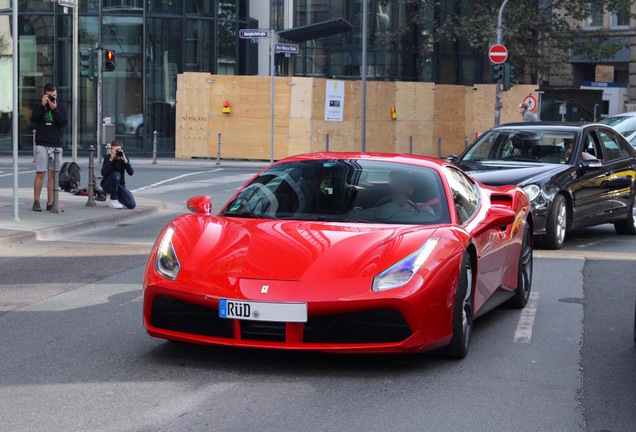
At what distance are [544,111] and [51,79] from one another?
724 inches

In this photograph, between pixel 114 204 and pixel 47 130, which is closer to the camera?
pixel 47 130

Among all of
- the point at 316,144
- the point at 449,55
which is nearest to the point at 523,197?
the point at 316,144

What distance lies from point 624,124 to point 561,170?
35.5 feet

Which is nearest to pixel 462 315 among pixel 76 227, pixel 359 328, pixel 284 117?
pixel 359 328

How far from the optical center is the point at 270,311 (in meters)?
6.12

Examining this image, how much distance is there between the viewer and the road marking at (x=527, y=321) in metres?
7.70

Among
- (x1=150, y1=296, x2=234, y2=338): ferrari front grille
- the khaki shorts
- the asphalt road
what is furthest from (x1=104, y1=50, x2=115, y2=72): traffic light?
(x1=150, y1=296, x2=234, y2=338): ferrari front grille

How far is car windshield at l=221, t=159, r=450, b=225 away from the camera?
7.20 m

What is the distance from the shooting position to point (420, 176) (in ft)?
24.8

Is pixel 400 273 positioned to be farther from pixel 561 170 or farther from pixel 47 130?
pixel 47 130

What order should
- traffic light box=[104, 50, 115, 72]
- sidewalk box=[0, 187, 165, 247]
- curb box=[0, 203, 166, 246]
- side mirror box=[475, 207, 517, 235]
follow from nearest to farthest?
side mirror box=[475, 207, 517, 235] → curb box=[0, 203, 166, 246] → sidewalk box=[0, 187, 165, 247] → traffic light box=[104, 50, 115, 72]

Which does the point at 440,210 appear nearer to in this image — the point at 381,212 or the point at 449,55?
the point at 381,212

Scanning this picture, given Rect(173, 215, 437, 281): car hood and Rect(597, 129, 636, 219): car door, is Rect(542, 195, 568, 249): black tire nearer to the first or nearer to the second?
Rect(597, 129, 636, 219): car door

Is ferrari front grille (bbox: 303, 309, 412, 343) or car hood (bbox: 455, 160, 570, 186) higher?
car hood (bbox: 455, 160, 570, 186)
